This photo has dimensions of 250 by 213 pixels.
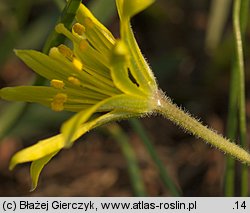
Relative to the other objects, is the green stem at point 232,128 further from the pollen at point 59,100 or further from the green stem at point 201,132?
the pollen at point 59,100

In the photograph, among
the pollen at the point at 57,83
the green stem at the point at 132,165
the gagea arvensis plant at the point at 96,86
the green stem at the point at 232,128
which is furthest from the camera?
the green stem at the point at 132,165

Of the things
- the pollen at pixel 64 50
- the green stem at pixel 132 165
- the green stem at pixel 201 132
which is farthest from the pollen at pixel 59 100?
the green stem at pixel 132 165

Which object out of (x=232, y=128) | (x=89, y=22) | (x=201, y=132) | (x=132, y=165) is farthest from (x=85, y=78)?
(x=132, y=165)

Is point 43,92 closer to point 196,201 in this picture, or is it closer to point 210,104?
point 196,201

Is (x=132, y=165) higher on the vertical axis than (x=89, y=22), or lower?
higher

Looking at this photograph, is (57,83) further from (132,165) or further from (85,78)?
(132,165)

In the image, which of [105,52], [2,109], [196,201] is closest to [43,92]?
[105,52]

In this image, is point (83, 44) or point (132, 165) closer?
point (83, 44)

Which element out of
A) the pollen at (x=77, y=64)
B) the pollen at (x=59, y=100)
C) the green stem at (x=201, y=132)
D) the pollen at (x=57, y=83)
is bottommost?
the green stem at (x=201, y=132)
